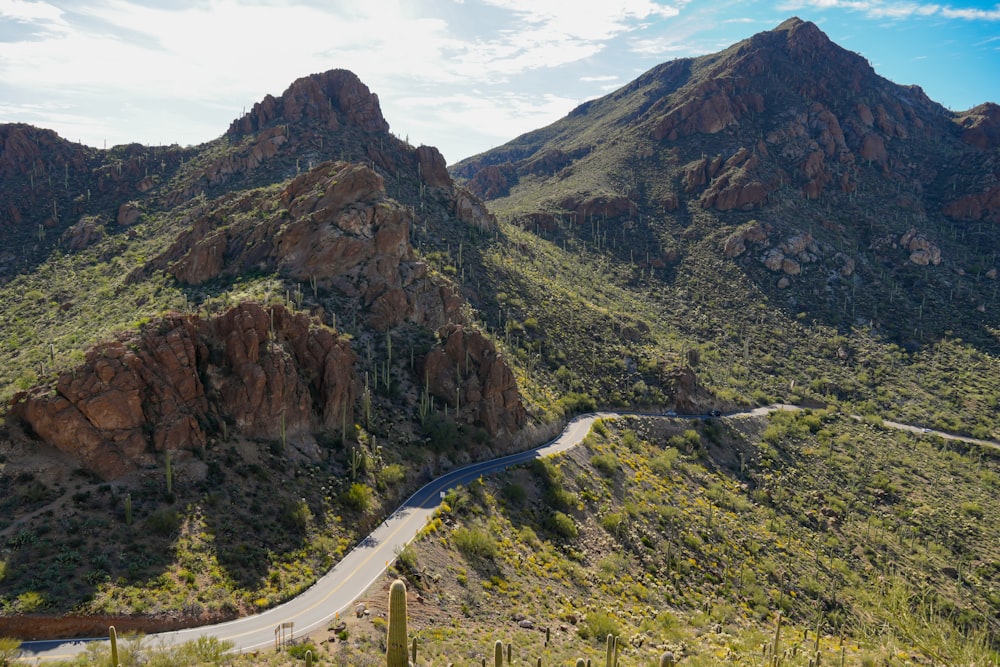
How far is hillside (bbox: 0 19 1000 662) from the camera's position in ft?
85.0

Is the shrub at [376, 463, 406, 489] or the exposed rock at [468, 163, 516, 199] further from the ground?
the exposed rock at [468, 163, 516, 199]

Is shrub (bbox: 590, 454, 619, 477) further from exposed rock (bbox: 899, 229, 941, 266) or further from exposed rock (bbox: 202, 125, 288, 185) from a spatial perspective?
exposed rock (bbox: 899, 229, 941, 266)

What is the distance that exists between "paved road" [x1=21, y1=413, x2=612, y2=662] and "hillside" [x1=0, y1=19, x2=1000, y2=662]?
1.04m

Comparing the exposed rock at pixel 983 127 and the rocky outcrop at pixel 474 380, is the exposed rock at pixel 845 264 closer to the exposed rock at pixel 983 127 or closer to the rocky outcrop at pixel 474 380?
the exposed rock at pixel 983 127

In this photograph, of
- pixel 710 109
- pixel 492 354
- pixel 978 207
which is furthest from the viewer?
pixel 710 109

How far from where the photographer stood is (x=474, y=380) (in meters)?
45.2

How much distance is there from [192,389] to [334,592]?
14.5 m

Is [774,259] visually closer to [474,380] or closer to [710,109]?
[710,109]

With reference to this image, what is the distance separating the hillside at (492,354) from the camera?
85.0 ft

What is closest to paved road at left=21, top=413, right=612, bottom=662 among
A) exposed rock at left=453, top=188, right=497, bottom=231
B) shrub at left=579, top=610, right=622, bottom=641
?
shrub at left=579, top=610, right=622, bottom=641

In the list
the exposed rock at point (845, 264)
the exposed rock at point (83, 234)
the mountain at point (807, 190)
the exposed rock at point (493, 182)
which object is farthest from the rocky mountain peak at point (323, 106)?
the exposed rock at point (845, 264)

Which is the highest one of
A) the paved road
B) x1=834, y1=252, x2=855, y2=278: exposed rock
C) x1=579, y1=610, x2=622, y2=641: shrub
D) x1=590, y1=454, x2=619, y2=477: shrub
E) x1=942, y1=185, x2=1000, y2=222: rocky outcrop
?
x1=942, y1=185, x2=1000, y2=222: rocky outcrop

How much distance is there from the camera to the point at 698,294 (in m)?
91.9

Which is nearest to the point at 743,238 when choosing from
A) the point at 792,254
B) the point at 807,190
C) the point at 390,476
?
the point at 792,254
